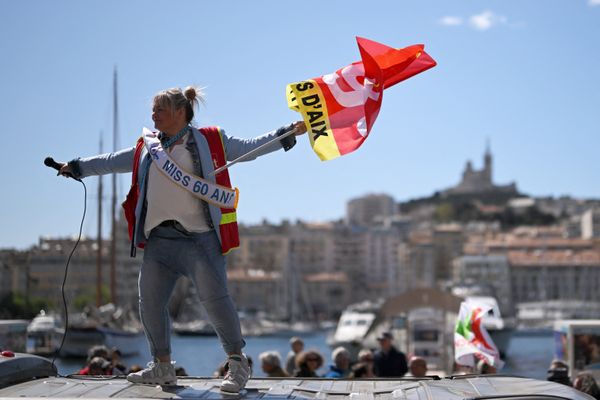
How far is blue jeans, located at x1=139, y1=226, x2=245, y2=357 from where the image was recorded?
4090 millimetres

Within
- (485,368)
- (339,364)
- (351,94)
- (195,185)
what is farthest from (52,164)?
(339,364)

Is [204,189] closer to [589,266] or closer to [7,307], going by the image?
[7,307]

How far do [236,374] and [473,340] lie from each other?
20.0ft

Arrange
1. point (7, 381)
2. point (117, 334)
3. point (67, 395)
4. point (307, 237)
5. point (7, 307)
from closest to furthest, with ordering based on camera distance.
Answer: point (67, 395) < point (7, 381) < point (7, 307) < point (117, 334) < point (307, 237)

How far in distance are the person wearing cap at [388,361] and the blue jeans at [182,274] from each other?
21.9 ft

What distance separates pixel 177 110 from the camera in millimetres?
4289

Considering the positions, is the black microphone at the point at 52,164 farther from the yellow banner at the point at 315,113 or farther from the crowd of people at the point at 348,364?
the crowd of people at the point at 348,364

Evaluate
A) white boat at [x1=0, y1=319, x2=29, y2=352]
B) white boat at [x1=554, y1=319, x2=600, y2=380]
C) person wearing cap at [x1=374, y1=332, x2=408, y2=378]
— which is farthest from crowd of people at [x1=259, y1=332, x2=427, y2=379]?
white boat at [x1=554, y1=319, x2=600, y2=380]

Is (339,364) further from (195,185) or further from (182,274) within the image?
(195,185)

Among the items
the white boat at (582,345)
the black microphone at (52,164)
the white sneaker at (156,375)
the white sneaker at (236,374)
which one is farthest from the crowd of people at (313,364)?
the white sneaker at (236,374)

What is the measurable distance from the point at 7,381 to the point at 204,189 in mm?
890

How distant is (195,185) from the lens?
4.12 meters

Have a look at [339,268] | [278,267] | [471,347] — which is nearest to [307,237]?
[339,268]

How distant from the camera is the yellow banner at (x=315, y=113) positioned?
4.38 metres
